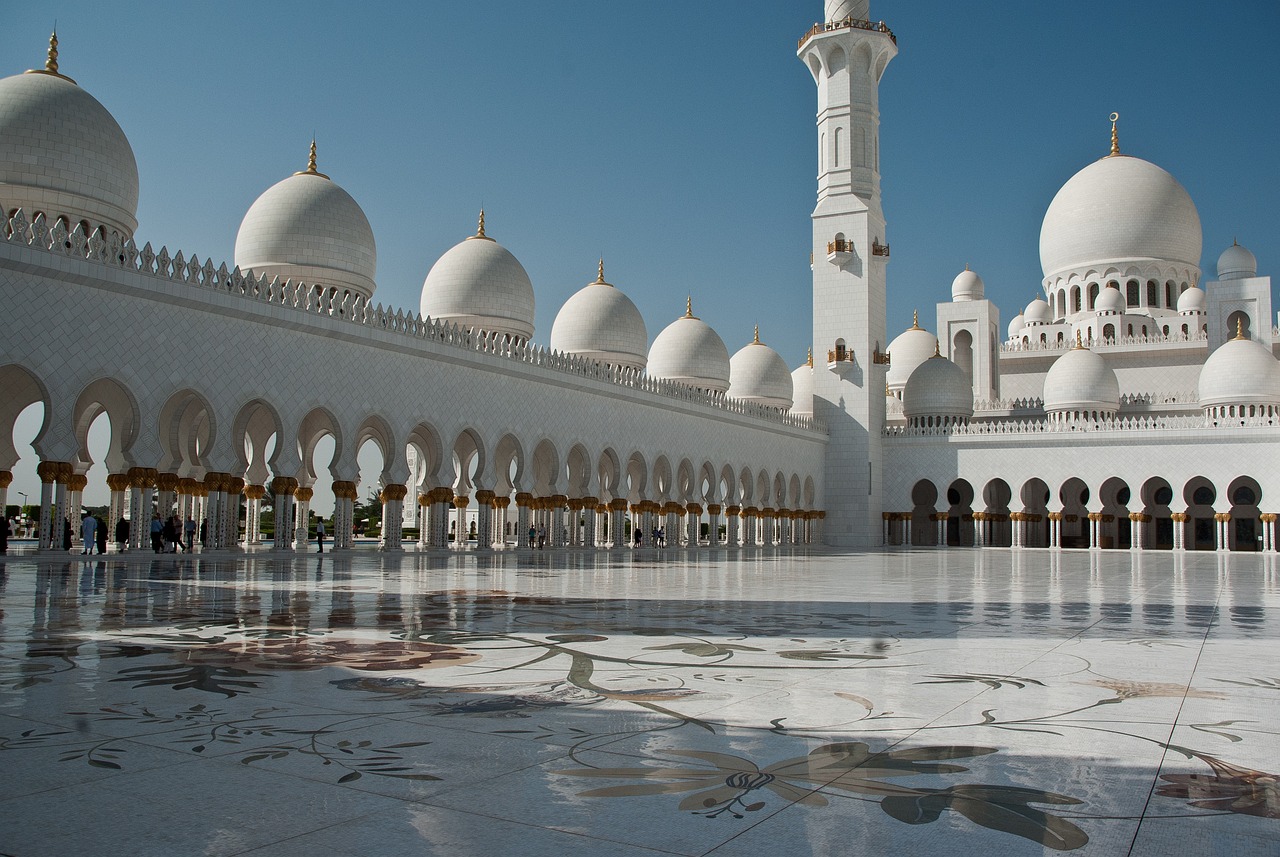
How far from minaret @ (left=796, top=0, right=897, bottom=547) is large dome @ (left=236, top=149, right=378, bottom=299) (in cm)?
1452

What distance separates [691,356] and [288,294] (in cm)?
1475

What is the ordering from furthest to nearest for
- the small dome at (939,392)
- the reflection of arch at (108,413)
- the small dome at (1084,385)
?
the small dome at (939,392), the small dome at (1084,385), the reflection of arch at (108,413)

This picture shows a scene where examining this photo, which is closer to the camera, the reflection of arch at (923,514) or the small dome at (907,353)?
the reflection of arch at (923,514)

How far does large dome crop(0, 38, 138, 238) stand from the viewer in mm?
14227

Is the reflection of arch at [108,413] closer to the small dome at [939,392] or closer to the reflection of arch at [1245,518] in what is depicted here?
the small dome at [939,392]

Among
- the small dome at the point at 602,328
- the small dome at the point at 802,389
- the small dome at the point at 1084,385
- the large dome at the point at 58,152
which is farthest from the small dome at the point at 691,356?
the large dome at the point at 58,152

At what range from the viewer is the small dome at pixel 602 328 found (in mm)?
25516

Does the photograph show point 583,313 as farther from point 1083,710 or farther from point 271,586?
point 1083,710

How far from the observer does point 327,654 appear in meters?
4.27

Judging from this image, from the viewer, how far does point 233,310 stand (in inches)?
562

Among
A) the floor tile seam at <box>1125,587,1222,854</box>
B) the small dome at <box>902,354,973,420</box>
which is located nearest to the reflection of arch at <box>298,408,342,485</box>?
the floor tile seam at <box>1125,587,1222,854</box>

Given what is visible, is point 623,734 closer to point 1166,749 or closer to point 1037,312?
point 1166,749

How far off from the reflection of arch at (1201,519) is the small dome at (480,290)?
61.1 feet

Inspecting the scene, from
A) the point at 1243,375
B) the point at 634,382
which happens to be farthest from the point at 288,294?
the point at 1243,375
